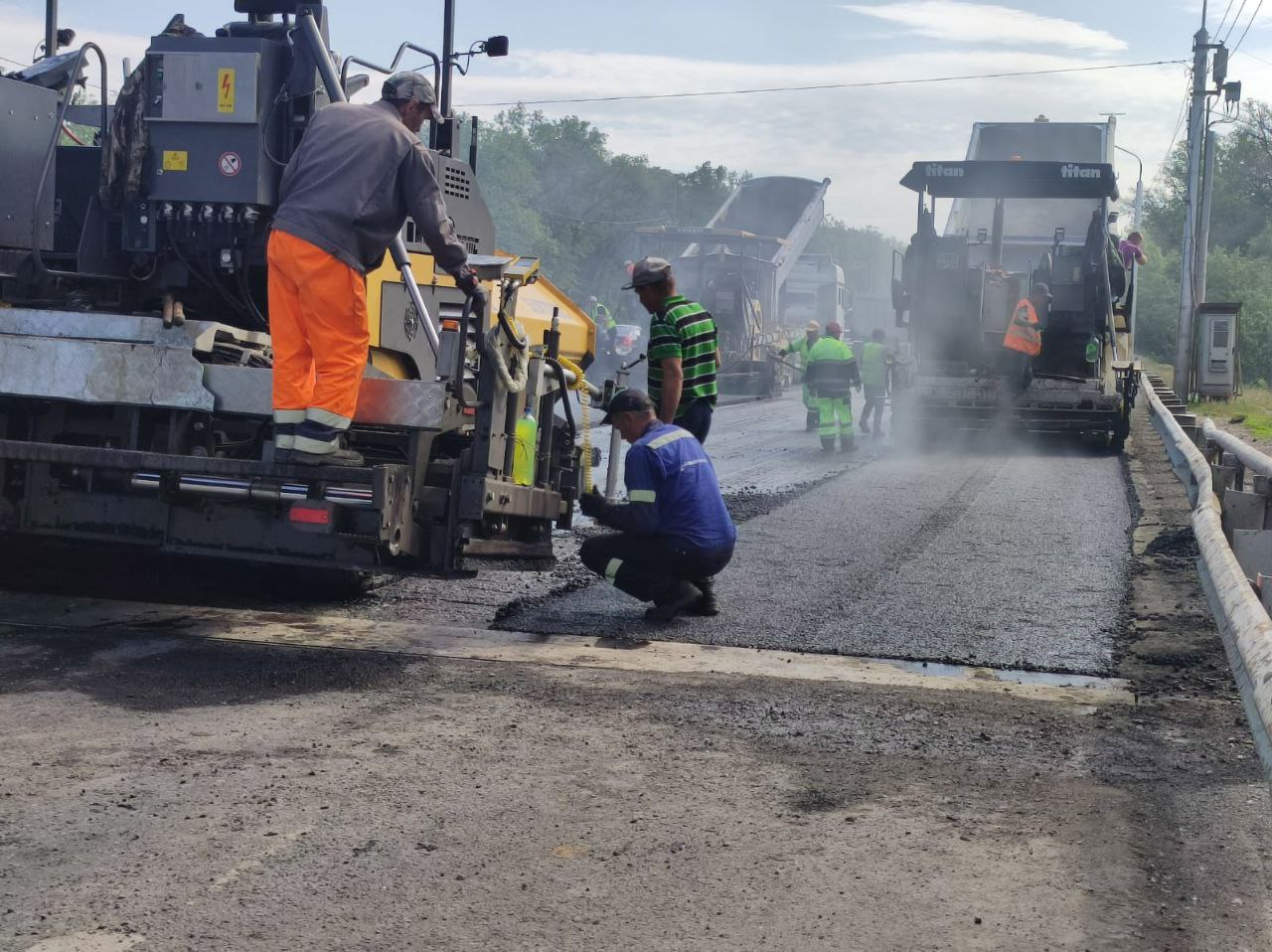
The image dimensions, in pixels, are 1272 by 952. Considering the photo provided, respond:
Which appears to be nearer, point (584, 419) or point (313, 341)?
point (313, 341)

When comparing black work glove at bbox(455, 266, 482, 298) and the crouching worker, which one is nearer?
black work glove at bbox(455, 266, 482, 298)

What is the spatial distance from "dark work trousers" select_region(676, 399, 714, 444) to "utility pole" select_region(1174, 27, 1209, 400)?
18681 millimetres

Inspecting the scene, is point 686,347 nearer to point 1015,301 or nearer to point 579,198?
point 1015,301

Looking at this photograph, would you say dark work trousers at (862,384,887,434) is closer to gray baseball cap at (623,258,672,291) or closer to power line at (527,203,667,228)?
gray baseball cap at (623,258,672,291)

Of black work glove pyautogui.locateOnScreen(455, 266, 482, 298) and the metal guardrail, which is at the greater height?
black work glove pyautogui.locateOnScreen(455, 266, 482, 298)

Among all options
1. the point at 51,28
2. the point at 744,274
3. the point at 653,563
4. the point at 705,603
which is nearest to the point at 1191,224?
the point at 744,274

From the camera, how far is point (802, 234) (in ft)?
105

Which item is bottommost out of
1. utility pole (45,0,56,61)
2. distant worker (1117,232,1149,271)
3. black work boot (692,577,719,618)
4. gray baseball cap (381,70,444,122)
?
black work boot (692,577,719,618)

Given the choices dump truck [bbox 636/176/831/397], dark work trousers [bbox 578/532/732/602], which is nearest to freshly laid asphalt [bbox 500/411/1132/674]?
dark work trousers [bbox 578/532/732/602]

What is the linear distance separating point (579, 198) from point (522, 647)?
4016 centimetres

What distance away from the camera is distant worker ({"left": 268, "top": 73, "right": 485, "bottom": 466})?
5.34 m

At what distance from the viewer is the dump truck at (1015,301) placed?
54.4 ft

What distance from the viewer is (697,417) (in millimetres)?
7418

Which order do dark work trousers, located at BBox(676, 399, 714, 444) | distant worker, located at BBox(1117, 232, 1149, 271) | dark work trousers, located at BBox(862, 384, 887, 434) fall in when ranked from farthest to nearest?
dark work trousers, located at BBox(862, 384, 887, 434)
distant worker, located at BBox(1117, 232, 1149, 271)
dark work trousers, located at BBox(676, 399, 714, 444)
